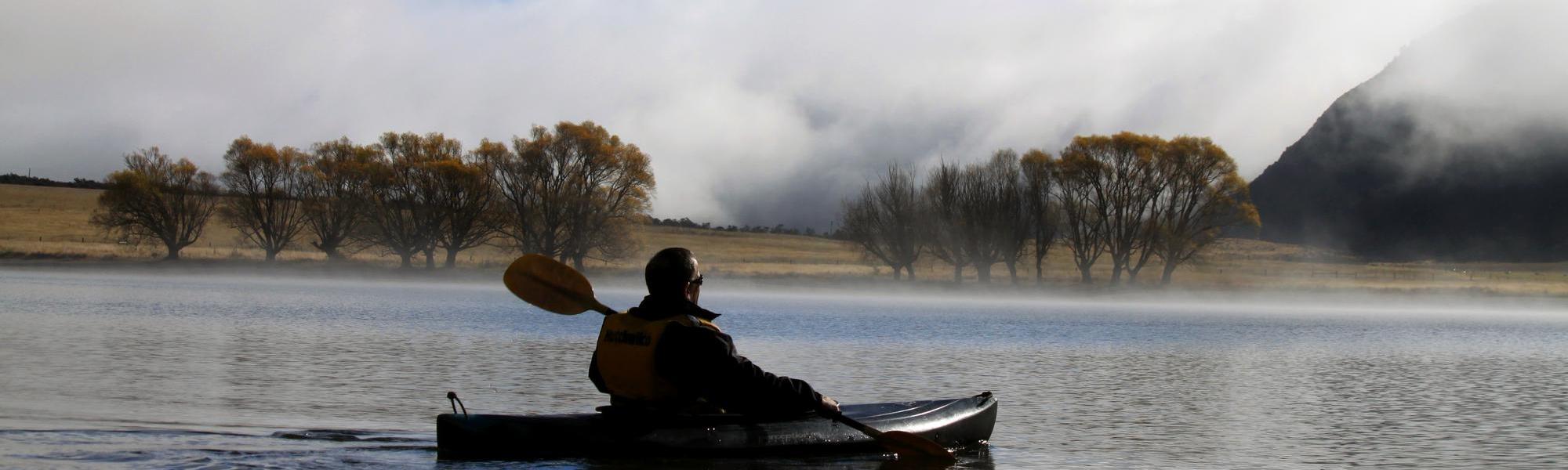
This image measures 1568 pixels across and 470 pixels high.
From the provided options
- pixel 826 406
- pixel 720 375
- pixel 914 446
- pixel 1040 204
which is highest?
pixel 1040 204

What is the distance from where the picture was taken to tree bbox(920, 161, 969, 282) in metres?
73.6

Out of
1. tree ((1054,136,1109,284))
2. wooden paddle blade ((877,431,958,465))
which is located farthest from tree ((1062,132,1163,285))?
wooden paddle blade ((877,431,958,465))

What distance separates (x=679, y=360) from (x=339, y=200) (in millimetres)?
70444

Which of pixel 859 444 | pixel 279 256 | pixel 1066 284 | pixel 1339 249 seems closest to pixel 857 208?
pixel 1066 284

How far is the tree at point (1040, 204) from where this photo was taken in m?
73.8

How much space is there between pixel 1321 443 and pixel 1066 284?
198 ft

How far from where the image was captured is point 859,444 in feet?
35.7

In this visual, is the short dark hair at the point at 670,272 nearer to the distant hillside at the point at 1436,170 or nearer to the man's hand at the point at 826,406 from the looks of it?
the man's hand at the point at 826,406

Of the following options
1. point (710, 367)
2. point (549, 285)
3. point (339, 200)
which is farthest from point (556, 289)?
point (339, 200)

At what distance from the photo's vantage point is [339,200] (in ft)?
248

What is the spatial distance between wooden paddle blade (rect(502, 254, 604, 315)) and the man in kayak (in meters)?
0.99

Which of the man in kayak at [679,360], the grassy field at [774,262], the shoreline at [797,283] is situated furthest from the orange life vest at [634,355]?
the grassy field at [774,262]

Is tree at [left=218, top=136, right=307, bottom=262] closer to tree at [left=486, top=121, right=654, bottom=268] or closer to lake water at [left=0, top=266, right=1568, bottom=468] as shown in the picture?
tree at [left=486, top=121, right=654, bottom=268]

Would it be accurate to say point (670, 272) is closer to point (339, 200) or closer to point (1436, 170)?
point (339, 200)
